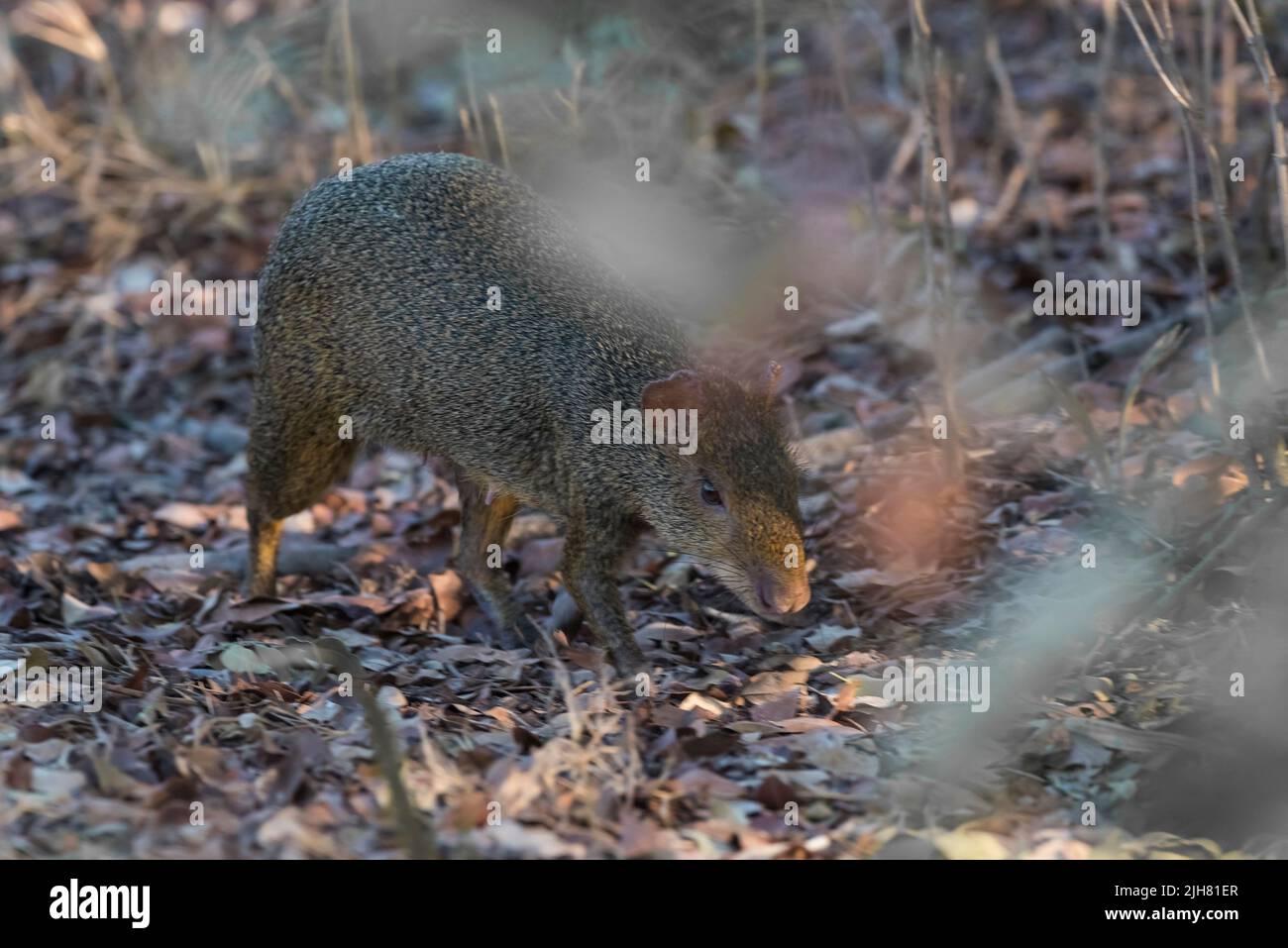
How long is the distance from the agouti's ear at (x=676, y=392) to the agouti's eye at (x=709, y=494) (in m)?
0.25

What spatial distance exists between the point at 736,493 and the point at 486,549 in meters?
1.41

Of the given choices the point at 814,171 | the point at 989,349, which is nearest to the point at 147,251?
the point at 814,171

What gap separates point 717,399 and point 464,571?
152cm

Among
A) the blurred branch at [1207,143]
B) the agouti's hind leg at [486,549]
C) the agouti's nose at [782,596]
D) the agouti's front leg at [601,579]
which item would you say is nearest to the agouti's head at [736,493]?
the agouti's nose at [782,596]

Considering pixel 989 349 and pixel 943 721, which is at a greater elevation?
pixel 989 349

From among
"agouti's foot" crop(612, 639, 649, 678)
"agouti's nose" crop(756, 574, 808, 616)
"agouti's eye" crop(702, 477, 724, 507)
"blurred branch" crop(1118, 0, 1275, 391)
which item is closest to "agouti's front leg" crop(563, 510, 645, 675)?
"agouti's foot" crop(612, 639, 649, 678)

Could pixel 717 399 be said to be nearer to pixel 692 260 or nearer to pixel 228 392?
pixel 692 260

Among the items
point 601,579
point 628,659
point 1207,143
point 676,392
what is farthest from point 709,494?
point 1207,143

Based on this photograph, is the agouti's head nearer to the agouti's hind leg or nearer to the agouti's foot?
the agouti's foot

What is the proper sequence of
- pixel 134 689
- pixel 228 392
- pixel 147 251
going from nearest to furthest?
Answer: pixel 134 689 → pixel 228 392 → pixel 147 251

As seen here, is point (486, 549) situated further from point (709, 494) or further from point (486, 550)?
point (709, 494)

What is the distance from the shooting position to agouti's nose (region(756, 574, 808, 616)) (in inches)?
183

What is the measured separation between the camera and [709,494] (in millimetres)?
4820

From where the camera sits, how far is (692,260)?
7031 millimetres
